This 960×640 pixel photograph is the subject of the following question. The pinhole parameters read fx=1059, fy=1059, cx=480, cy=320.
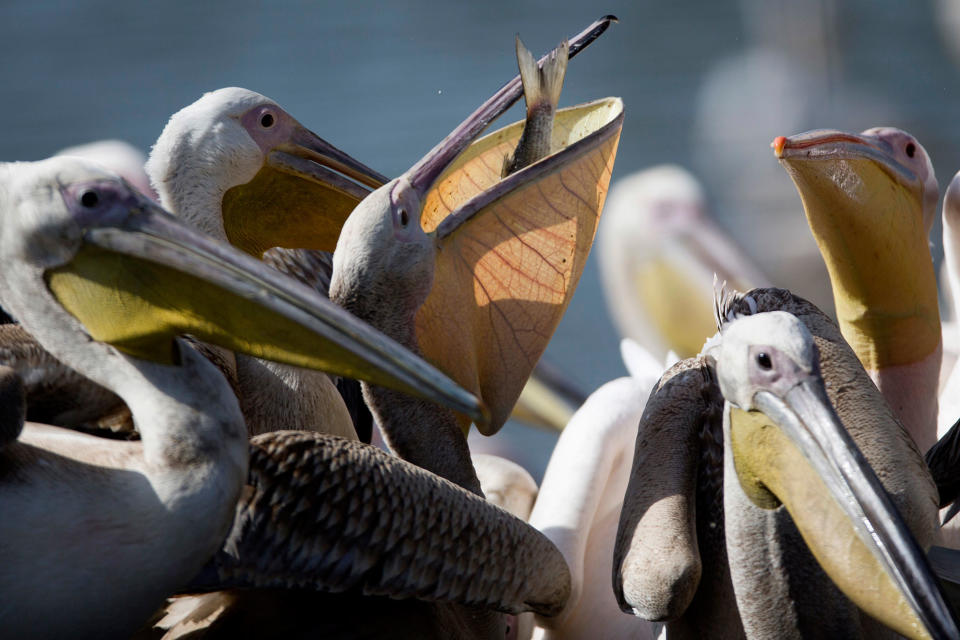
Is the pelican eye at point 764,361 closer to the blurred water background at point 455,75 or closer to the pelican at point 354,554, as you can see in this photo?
the pelican at point 354,554

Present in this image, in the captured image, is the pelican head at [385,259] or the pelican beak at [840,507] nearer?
the pelican beak at [840,507]

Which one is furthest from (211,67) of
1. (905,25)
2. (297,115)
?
(905,25)

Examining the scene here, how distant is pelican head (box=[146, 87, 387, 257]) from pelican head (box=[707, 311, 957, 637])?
664 mm

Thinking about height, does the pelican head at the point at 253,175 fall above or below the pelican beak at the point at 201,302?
above

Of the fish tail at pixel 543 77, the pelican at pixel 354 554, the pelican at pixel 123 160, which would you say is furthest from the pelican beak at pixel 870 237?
the pelican at pixel 123 160

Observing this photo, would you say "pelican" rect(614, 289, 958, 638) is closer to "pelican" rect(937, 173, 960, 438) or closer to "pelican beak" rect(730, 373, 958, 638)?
"pelican beak" rect(730, 373, 958, 638)

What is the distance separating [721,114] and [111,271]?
2.95m

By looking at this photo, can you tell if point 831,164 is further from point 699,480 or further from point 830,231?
point 699,480

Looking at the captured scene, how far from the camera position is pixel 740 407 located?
931mm

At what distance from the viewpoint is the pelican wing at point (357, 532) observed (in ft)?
3.31

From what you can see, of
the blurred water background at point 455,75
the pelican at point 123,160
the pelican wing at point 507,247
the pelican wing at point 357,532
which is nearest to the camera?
the pelican wing at point 357,532

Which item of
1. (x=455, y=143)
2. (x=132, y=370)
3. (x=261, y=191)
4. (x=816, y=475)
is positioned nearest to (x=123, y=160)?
(x=261, y=191)

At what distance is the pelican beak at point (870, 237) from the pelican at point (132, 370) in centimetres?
66

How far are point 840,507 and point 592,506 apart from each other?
64 cm
